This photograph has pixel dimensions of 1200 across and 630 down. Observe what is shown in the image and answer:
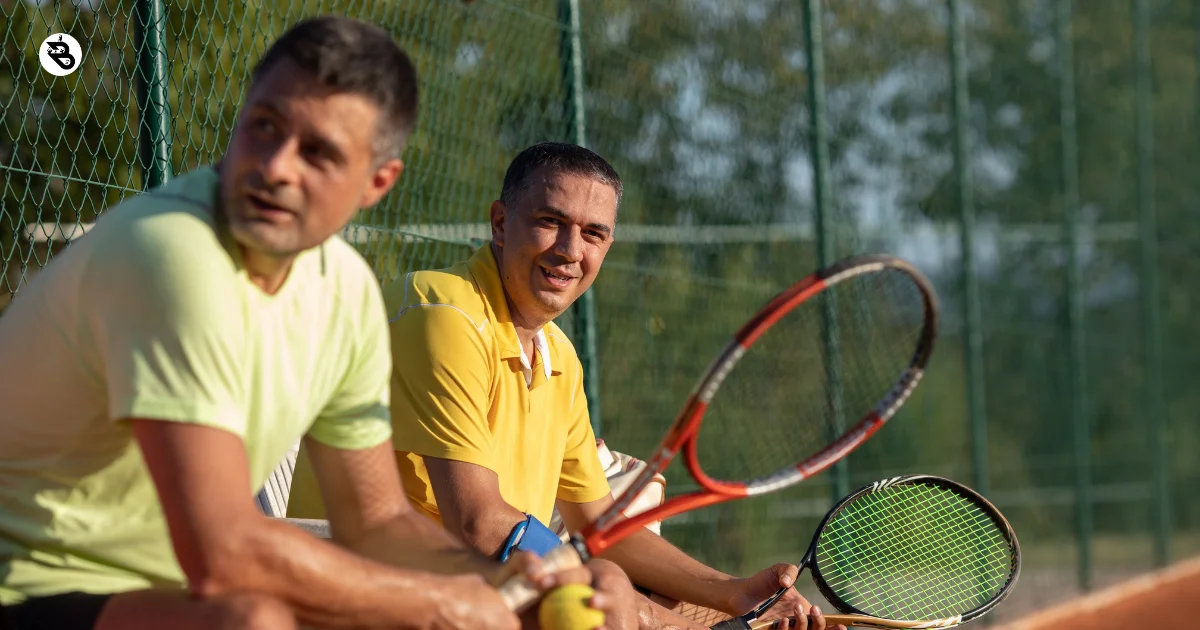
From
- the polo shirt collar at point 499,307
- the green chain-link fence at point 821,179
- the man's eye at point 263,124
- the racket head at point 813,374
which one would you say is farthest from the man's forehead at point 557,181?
the racket head at point 813,374

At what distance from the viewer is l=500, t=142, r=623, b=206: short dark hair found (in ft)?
11.6

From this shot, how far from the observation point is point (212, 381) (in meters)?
2.01

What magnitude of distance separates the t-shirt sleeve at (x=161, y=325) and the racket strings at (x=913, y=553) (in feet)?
6.34

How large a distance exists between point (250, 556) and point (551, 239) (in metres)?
1.58

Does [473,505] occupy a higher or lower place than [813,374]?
higher

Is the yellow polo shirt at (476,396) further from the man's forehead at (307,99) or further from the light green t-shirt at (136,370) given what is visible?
the man's forehead at (307,99)

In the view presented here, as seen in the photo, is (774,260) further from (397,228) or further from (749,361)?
(397,228)

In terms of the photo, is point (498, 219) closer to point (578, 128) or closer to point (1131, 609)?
point (578, 128)

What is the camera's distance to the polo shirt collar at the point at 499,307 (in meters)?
3.35

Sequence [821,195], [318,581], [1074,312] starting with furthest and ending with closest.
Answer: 1. [1074,312]
2. [821,195]
3. [318,581]

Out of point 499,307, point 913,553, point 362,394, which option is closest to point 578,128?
point 499,307

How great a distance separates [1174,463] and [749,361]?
5.98 metres

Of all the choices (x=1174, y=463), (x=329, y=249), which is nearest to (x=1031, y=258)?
(x=1174, y=463)

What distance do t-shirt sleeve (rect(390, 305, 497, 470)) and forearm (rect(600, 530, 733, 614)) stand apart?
552 mm
